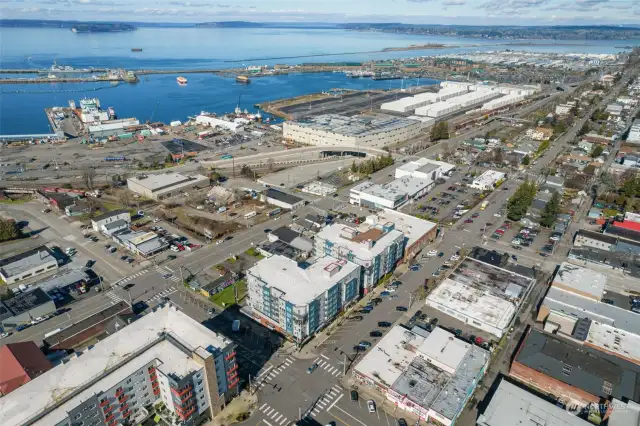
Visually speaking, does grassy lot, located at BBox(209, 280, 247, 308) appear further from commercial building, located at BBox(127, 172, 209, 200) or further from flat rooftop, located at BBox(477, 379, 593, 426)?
commercial building, located at BBox(127, 172, 209, 200)

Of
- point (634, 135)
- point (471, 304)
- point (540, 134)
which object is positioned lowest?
point (471, 304)

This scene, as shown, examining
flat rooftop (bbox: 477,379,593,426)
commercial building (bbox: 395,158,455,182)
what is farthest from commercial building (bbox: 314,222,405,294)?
commercial building (bbox: 395,158,455,182)

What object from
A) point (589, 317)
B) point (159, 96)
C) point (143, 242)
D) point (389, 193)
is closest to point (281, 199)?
point (389, 193)

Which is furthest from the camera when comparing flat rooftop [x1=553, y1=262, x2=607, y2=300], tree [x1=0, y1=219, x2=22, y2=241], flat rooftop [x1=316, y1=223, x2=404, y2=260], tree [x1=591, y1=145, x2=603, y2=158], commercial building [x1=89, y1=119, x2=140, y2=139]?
commercial building [x1=89, y1=119, x2=140, y2=139]

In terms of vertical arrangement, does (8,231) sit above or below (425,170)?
below

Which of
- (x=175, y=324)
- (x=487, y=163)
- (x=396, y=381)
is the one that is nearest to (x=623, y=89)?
(x=487, y=163)

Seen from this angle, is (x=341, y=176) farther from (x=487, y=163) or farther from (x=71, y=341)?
(x=71, y=341)

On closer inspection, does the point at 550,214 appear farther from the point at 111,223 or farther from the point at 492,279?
the point at 111,223

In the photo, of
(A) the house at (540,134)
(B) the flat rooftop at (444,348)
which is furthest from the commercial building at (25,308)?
A: (A) the house at (540,134)
